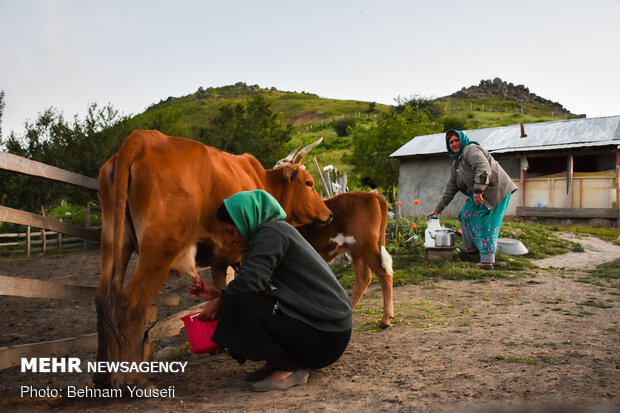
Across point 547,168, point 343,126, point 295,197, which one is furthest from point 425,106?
point 295,197

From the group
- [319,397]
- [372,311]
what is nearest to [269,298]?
[319,397]

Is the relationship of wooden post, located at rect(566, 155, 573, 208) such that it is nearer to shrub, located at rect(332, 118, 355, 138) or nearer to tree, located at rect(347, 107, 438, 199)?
tree, located at rect(347, 107, 438, 199)

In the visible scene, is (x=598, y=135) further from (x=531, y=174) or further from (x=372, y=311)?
(x=372, y=311)

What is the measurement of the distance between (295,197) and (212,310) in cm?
320

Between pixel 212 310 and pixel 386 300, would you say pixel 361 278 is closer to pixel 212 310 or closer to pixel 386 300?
pixel 386 300

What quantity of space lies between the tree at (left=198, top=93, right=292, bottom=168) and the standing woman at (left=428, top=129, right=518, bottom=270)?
17.2m

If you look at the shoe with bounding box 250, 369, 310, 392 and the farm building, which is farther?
the farm building

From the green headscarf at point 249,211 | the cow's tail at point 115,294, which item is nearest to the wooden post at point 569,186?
the green headscarf at point 249,211

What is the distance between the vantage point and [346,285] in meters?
7.49

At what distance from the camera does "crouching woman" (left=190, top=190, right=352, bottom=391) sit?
3.14 m

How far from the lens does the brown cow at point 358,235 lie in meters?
5.57

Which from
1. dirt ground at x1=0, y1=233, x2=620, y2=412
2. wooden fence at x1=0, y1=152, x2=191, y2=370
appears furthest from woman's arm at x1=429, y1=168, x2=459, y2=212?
wooden fence at x1=0, y1=152, x2=191, y2=370

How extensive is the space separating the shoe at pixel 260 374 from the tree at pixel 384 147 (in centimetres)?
2565

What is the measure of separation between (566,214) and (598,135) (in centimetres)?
362
